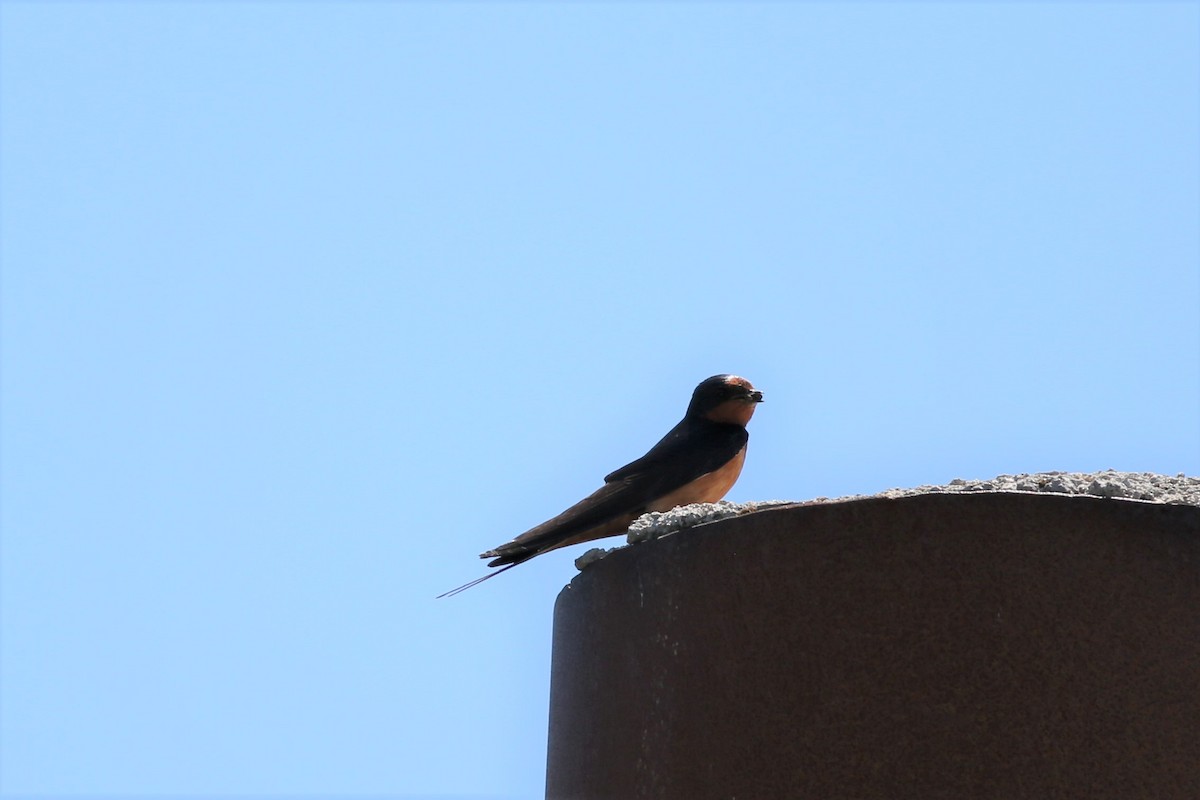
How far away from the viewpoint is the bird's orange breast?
5.77 m

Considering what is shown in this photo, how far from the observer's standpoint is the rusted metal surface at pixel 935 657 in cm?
323

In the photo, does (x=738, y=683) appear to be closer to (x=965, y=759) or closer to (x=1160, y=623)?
(x=965, y=759)

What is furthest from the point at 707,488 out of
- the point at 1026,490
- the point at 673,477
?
the point at 1026,490

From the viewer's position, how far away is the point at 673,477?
5.85m

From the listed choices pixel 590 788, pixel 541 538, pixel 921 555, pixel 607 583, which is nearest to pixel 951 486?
pixel 921 555

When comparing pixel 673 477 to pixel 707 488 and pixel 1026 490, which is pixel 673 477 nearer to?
pixel 707 488

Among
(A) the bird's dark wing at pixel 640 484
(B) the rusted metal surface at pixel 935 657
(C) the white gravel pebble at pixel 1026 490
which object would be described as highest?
(A) the bird's dark wing at pixel 640 484

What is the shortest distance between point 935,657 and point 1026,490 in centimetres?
48

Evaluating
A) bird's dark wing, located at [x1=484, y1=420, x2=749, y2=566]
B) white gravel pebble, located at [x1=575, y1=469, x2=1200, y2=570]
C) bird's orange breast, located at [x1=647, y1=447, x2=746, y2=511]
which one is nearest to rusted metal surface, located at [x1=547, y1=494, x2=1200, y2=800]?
white gravel pebble, located at [x1=575, y1=469, x2=1200, y2=570]

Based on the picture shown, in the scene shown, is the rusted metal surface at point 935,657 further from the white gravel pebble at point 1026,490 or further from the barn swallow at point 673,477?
the barn swallow at point 673,477

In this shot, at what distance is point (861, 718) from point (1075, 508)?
2.29 ft

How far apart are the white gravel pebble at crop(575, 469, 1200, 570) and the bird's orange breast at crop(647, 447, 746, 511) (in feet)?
5.11

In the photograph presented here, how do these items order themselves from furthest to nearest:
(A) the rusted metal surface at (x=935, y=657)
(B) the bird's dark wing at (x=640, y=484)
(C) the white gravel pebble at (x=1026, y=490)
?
(B) the bird's dark wing at (x=640, y=484), (C) the white gravel pebble at (x=1026, y=490), (A) the rusted metal surface at (x=935, y=657)

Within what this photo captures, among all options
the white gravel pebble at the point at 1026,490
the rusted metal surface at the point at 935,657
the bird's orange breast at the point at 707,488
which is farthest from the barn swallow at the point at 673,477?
the rusted metal surface at the point at 935,657
